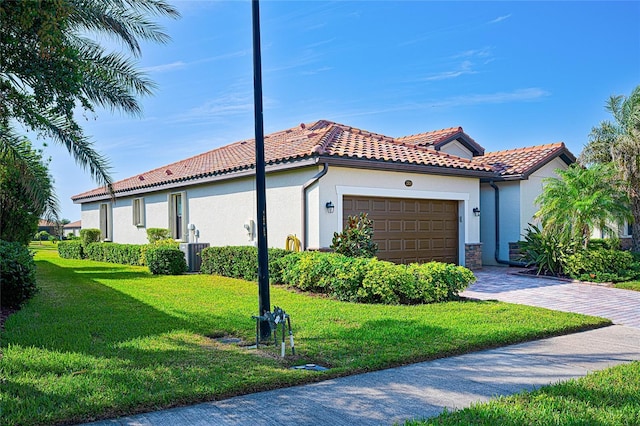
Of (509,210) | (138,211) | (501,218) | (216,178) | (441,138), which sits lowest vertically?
(501,218)

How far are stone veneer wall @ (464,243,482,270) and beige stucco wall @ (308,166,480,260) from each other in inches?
5.1

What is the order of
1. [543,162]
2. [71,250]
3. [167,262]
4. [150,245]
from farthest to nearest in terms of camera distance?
[71,250] → [150,245] → [543,162] → [167,262]

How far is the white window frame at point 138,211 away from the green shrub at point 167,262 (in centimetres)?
642

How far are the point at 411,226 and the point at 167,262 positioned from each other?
7.46 m

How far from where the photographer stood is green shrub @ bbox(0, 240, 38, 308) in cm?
879

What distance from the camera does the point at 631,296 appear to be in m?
11.2

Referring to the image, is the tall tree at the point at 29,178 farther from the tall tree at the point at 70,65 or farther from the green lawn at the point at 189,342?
the green lawn at the point at 189,342

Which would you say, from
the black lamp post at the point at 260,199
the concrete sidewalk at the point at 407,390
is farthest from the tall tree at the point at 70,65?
the concrete sidewalk at the point at 407,390

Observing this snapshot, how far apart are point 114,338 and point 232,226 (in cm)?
938

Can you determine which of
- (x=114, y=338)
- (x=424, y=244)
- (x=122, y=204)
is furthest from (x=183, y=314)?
(x=122, y=204)

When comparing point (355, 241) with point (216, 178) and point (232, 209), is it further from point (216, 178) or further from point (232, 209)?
point (216, 178)

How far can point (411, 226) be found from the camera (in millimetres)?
14672

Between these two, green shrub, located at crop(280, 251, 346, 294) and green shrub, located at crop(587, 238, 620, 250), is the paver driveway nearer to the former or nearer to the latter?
green shrub, located at crop(587, 238, 620, 250)

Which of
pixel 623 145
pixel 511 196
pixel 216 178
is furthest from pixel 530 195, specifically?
pixel 216 178
